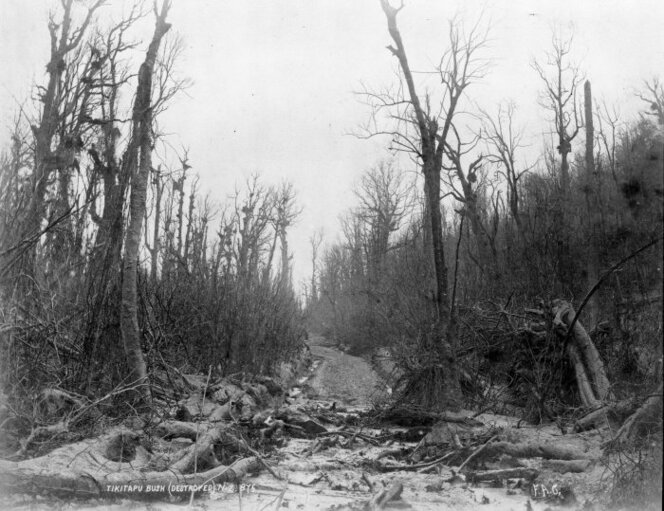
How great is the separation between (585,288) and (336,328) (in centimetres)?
2436

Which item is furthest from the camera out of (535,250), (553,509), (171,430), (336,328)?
(336,328)

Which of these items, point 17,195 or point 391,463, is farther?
point 391,463

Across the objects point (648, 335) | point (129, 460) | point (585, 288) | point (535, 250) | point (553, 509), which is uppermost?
point (535, 250)

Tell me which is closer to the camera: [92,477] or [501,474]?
[92,477]

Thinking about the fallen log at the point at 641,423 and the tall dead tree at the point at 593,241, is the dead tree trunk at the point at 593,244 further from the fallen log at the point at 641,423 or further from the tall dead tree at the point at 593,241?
the fallen log at the point at 641,423

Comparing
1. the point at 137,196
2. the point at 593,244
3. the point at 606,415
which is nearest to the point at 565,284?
the point at 593,244

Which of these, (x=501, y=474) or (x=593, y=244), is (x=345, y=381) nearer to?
(x=593, y=244)

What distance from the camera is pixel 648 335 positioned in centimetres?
678

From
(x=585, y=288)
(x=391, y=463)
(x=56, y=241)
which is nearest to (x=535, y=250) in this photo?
(x=585, y=288)

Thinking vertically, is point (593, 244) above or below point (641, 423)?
above

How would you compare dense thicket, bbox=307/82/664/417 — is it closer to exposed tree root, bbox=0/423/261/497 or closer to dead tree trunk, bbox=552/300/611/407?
dead tree trunk, bbox=552/300/611/407

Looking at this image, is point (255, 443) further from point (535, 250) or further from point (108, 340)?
point (535, 250)

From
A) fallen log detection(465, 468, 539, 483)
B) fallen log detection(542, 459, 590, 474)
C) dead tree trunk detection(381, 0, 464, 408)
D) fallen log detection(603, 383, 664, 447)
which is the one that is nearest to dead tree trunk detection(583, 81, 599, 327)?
dead tree trunk detection(381, 0, 464, 408)

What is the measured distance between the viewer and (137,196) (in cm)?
751
